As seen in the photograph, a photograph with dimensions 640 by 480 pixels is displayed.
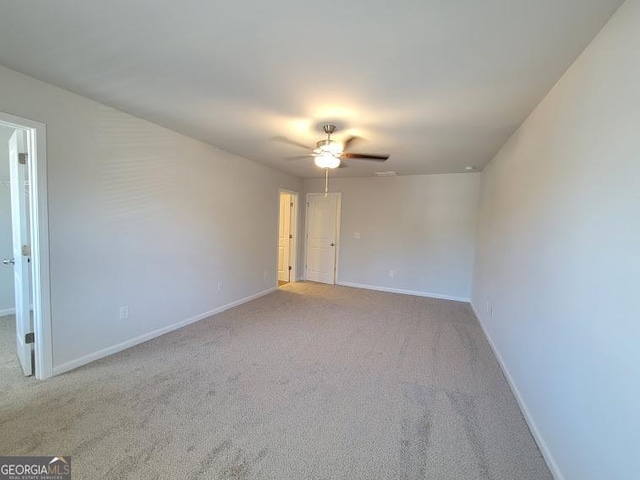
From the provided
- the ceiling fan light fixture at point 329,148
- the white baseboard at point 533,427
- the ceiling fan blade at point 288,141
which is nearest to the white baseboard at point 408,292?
the white baseboard at point 533,427

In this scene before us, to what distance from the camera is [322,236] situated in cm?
621

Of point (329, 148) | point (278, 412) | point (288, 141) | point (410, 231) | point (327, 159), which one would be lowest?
point (278, 412)

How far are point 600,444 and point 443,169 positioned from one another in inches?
166

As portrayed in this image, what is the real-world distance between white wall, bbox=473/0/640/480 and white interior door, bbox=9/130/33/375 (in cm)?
373

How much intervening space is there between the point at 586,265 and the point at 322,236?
500cm

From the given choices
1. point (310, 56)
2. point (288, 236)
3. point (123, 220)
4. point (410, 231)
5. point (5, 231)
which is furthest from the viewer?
point (288, 236)

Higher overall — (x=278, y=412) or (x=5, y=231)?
(x=5, y=231)

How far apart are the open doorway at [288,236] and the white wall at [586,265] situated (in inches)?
172

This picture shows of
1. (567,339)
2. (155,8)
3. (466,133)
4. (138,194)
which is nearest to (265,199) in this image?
(138,194)

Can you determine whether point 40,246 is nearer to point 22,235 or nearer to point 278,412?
point 22,235

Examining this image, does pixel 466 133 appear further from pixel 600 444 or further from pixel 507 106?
pixel 600 444

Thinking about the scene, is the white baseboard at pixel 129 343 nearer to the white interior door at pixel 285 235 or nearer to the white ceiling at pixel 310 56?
the white interior door at pixel 285 235

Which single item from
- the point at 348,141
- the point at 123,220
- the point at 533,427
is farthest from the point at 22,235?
the point at 533,427

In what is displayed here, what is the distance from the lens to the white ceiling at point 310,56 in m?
1.31
